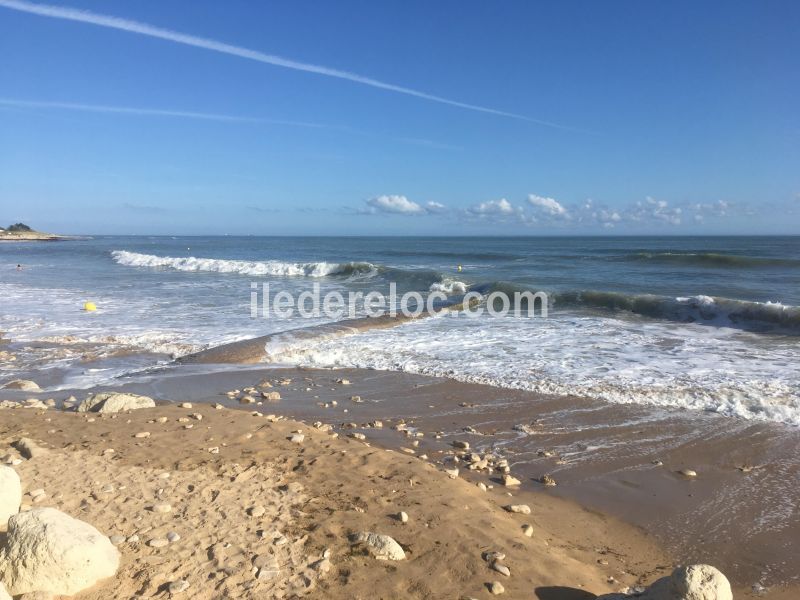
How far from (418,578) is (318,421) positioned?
368 cm

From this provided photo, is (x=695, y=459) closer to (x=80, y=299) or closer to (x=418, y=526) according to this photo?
(x=418, y=526)

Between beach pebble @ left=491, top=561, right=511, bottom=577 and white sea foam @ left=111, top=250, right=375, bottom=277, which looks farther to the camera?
white sea foam @ left=111, top=250, right=375, bottom=277

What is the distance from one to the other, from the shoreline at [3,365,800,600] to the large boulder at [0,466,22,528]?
3.30m

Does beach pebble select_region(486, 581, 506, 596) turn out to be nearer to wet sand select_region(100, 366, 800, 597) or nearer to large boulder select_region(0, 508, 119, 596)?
wet sand select_region(100, 366, 800, 597)

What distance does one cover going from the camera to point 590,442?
19.8 feet

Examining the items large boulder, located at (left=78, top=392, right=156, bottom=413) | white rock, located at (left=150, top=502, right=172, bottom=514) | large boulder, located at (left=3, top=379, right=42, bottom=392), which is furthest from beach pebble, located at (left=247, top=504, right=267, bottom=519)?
large boulder, located at (left=3, top=379, right=42, bottom=392)

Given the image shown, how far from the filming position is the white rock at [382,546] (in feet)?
11.1

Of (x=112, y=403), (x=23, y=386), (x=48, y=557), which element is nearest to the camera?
(x=48, y=557)

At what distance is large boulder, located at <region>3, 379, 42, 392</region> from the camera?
788 centimetres

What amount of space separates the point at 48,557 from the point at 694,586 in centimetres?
327

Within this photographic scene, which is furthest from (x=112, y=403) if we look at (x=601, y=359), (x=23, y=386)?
(x=601, y=359)

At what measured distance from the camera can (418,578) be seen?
10.5ft

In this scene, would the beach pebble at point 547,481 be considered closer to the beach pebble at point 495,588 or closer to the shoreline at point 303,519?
the shoreline at point 303,519

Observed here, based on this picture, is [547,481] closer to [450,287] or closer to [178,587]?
[178,587]
